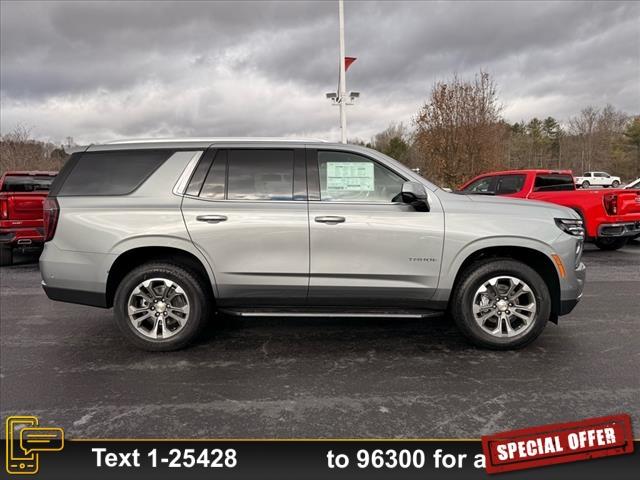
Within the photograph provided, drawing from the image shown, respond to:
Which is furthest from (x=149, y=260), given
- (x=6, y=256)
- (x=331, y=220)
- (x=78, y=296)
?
(x=6, y=256)

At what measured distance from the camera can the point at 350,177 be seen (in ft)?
13.3

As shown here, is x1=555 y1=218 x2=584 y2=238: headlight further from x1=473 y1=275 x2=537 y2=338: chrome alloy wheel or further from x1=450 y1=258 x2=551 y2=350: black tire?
x1=473 y1=275 x2=537 y2=338: chrome alloy wheel

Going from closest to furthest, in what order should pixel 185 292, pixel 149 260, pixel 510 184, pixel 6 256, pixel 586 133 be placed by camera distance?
pixel 185 292, pixel 149 260, pixel 6 256, pixel 510 184, pixel 586 133

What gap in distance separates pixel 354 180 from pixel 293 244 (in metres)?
0.81

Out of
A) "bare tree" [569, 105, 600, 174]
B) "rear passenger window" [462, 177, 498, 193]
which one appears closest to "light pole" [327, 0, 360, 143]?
"rear passenger window" [462, 177, 498, 193]

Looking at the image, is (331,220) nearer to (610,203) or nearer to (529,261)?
(529,261)

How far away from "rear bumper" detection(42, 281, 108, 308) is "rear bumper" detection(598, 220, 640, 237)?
29.4 feet

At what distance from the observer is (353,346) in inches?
162

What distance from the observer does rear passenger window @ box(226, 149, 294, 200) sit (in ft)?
13.2

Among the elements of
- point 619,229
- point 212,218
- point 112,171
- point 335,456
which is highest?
point 112,171

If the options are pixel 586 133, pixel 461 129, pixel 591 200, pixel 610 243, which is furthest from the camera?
pixel 586 133

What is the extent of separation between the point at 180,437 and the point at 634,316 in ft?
16.2

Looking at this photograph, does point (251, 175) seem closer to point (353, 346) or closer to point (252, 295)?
point (252, 295)

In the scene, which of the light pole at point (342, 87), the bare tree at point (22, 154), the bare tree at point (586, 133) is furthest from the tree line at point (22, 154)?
the bare tree at point (586, 133)
